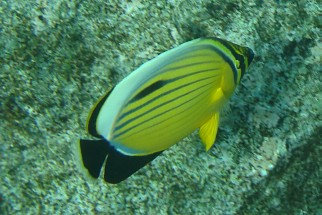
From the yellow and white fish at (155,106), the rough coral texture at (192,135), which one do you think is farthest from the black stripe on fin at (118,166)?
the rough coral texture at (192,135)

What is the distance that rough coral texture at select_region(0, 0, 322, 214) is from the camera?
2570 millimetres

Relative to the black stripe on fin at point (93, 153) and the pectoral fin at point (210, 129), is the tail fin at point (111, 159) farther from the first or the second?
the pectoral fin at point (210, 129)

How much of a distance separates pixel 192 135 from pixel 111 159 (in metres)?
1.02

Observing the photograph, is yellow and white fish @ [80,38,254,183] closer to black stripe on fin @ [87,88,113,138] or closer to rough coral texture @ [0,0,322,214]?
black stripe on fin @ [87,88,113,138]

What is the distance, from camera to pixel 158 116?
1.68m

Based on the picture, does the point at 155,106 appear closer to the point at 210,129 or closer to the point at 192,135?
the point at 210,129

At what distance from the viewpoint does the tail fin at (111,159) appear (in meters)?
1.70

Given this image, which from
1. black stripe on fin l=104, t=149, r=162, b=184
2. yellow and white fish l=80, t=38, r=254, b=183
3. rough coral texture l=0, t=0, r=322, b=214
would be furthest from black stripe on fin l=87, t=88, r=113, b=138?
rough coral texture l=0, t=0, r=322, b=214

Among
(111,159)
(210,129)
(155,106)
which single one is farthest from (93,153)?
(210,129)

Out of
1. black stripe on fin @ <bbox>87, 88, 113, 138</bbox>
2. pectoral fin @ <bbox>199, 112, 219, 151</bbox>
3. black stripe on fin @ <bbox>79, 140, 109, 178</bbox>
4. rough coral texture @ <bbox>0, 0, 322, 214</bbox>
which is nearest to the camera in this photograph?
black stripe on fin @ <bbox>87, 88, 113, 138</bbox>

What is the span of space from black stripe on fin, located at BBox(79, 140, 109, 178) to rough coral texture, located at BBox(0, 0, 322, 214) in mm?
750

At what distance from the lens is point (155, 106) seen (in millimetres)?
1666

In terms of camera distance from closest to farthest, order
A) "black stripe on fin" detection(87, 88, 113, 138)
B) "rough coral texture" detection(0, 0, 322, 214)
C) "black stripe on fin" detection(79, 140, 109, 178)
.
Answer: "black stripe on fin" detection(87, 88, 113, 138)
"black stripe on fin" detection(79, 140, 109, 178)
"rough coral texture" detection(0, 0, 322, 214)

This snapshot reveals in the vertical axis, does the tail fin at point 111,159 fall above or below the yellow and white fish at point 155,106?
below
